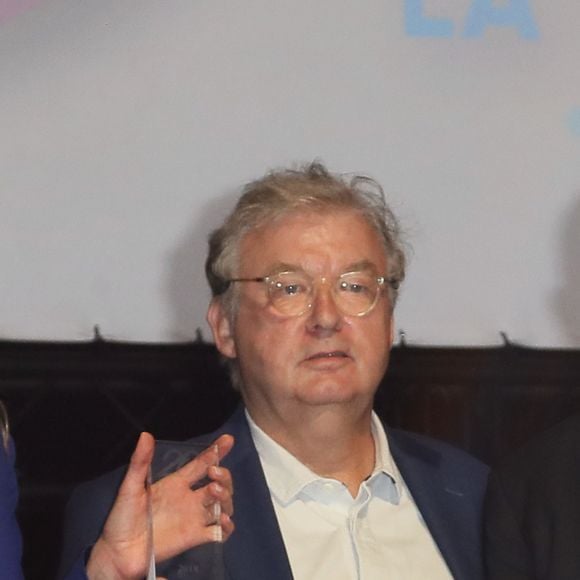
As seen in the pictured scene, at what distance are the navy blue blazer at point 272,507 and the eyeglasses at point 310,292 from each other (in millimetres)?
248

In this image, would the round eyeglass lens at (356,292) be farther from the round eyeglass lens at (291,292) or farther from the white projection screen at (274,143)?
the white projection screen at (274,143)

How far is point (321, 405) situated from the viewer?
2260 mm

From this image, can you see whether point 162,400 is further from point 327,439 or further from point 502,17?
point 502,17

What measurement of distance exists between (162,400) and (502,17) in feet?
3.93

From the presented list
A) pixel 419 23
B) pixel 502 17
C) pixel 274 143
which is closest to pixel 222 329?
pixel 274 143

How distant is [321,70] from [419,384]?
0.76 m

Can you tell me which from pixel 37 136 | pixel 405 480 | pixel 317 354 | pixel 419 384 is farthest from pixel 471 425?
pixel 37 136

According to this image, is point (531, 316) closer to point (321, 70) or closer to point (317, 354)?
point (321, 70)

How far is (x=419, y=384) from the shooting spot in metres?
3.06

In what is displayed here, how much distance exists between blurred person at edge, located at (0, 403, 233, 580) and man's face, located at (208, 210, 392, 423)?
386mm

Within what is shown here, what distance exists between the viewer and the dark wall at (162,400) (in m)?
2.94

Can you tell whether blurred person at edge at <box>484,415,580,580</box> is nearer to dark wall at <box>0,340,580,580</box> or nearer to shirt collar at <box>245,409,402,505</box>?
shirt collar at <box>245,409,402,505</box>

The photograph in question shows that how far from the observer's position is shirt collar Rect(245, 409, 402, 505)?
7.45 feet

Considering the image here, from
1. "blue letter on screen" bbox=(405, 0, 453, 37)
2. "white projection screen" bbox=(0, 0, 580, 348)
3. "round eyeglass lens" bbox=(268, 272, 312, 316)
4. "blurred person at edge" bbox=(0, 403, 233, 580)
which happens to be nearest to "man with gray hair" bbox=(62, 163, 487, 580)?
"round eyeglass lens" bbox=(268, 272, 312, 316)
